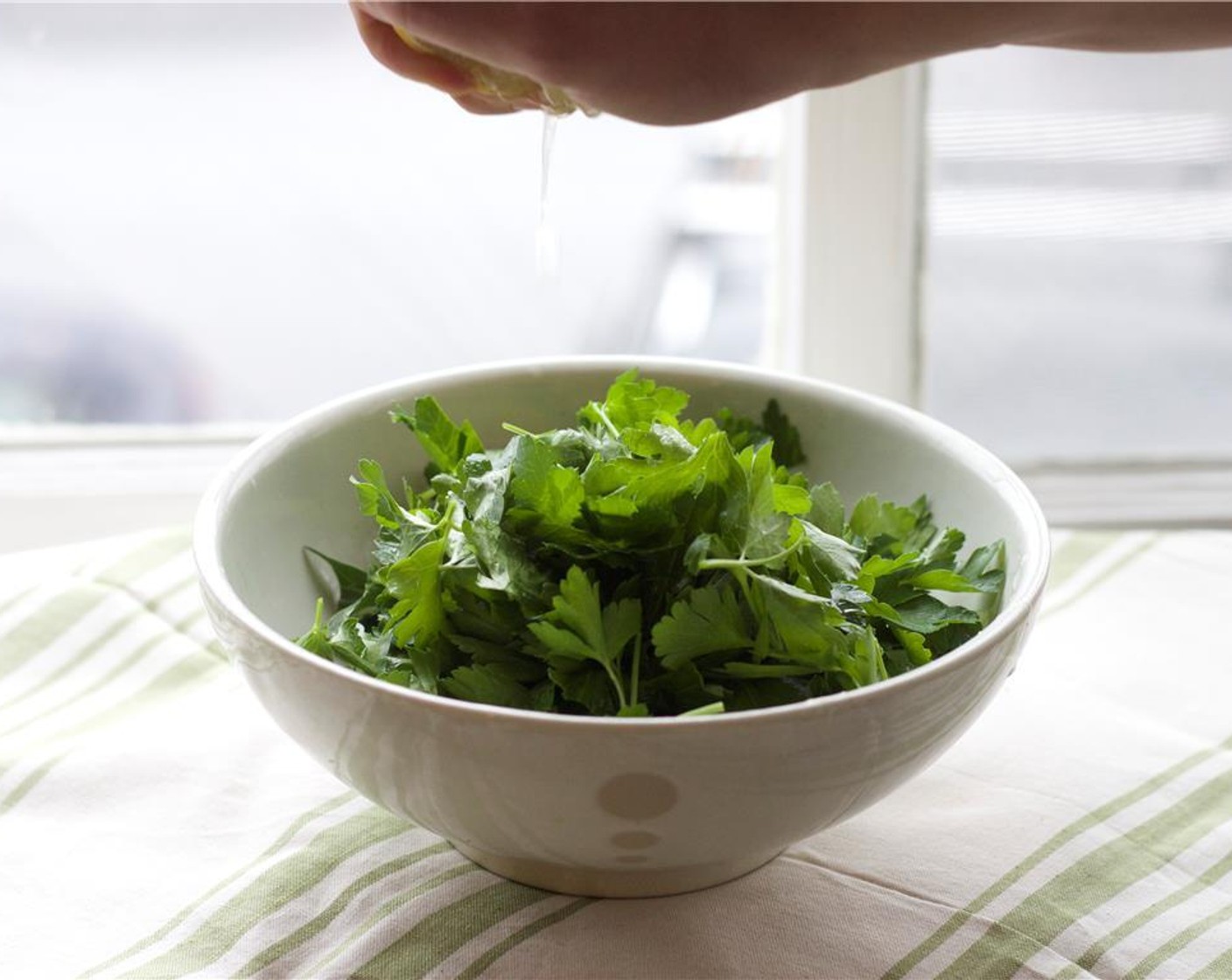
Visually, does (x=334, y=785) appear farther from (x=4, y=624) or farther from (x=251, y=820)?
(x=4, y=624)

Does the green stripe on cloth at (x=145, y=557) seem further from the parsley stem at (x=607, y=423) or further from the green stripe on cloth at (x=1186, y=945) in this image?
the green stripe on cloth at (x=1186, y=945)

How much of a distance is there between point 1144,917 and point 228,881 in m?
0.52

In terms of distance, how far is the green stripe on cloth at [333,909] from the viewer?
Result: 31.3 inches

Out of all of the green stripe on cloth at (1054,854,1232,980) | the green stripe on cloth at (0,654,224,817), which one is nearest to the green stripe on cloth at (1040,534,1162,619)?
the green stripe on cloth at (1054,854,1232,980)

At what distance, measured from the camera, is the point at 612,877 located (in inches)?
31.4

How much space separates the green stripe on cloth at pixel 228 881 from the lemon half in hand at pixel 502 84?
43 cm

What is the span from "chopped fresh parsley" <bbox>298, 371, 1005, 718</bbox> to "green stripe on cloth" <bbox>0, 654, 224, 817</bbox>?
254 millimetres

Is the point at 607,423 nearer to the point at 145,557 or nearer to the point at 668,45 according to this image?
the point at 668,45

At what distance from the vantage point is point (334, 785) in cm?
94

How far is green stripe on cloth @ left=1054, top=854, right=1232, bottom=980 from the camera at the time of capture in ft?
2.65

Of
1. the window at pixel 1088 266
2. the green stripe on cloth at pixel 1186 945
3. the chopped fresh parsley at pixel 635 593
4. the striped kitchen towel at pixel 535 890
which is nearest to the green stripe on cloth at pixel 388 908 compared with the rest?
the striped kitchen towel at pixel 535 890

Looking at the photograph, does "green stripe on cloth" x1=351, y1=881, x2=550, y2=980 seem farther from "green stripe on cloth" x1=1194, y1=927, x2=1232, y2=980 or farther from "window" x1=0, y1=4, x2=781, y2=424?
"window" x1=0, y1=4, x2=781, y2=424

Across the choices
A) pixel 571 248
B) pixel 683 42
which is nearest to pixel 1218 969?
pixel 683 42

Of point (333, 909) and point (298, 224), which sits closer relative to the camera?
point (333, 909)
